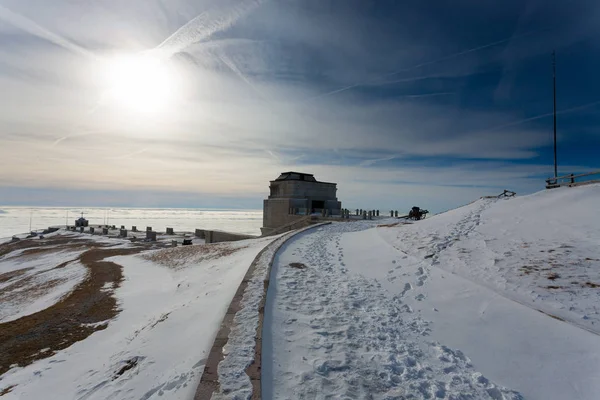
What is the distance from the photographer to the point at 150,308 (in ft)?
32.0

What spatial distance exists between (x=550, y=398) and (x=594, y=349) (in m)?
1.85

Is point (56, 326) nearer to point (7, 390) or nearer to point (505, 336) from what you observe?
point (7, 390)

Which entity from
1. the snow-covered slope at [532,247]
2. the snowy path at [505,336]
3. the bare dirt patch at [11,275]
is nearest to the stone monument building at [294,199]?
the snow-covered slope at [532,247]

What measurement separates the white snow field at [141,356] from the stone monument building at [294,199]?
27.4 m

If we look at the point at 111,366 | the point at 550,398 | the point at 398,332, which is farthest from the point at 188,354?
the point at 550,398

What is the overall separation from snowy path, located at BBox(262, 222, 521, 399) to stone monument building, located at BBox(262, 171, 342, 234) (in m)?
29.0

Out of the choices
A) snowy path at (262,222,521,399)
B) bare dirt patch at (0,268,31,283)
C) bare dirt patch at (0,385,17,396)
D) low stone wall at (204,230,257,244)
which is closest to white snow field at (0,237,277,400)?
bare dirt patch at (0,385,17,396)

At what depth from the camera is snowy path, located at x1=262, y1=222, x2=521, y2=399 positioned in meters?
4.09

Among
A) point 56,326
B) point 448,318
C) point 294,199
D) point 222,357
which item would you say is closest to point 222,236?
point 294,199

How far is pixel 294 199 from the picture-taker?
1544 inches

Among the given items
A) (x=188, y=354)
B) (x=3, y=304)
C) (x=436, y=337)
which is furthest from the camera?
(x=3, y=304)

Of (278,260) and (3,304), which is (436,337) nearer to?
(278,260)

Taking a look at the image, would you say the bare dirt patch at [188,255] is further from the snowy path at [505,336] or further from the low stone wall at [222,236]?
the low stone wall at [222,236]

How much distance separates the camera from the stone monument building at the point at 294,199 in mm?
38500
